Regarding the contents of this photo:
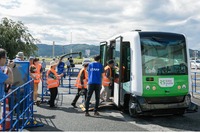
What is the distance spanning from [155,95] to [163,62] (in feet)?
3.25

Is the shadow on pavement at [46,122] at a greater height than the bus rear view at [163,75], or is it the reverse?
the bus rear view at [163,75]

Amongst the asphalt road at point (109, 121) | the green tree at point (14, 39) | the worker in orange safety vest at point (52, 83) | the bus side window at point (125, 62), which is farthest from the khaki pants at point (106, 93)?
the green tree at point (14, 39)

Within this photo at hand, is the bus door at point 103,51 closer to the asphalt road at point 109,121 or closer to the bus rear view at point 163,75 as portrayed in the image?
the asphalt road at point 109,121

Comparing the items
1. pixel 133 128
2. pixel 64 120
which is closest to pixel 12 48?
pixel 64 120

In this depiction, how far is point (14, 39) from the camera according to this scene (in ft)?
75.5

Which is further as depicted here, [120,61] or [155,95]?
[120,61]

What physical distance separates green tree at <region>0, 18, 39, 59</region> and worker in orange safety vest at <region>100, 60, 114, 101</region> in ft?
48.1

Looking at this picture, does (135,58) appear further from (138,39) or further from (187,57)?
(187,57)

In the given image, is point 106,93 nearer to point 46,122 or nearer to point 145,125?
point 145,125

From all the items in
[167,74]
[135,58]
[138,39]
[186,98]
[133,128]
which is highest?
[138,39]

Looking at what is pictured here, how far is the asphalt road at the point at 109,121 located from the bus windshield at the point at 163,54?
1384 mm

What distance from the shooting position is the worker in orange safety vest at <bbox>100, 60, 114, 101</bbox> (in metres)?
9.07

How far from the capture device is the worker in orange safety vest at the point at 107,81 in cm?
907

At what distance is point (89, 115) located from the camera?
8.10 metres
